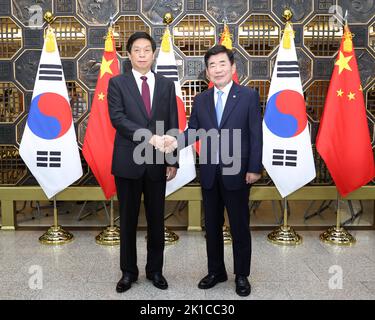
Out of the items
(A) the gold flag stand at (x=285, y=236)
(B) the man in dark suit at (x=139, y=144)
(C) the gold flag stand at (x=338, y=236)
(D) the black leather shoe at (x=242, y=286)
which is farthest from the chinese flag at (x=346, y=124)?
(B) the man in dark suit at (x=139, y=144)

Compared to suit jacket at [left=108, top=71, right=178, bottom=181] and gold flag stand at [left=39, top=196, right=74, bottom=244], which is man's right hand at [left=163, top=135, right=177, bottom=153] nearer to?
suit jacket at [left=108, top=71, right=178, bottom=181]

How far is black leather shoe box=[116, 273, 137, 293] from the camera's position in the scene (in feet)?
10.0

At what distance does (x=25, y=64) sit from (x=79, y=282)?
233 cm

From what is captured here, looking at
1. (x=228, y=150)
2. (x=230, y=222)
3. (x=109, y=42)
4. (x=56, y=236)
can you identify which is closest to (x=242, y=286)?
(x=230, y=222)

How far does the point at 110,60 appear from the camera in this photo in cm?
405

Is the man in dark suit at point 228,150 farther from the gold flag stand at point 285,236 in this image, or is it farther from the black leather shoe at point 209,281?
the gold flag stand at point 285,236

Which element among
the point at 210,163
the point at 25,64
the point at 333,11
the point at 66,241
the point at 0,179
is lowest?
the point at 66,241

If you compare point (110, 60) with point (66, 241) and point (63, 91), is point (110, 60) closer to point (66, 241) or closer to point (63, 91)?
point (63, 91)

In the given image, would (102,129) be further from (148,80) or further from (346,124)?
(346,124)

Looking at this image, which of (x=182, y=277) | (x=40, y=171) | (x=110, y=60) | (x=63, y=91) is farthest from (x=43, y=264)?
(x=110, y=60)

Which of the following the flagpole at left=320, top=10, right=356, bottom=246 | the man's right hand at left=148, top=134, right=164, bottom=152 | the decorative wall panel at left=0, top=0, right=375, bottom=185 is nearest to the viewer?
the man's right hand at left=148, top=134, right=164, bottom=152

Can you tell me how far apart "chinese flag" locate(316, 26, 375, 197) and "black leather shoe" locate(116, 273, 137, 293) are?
2.04 meters

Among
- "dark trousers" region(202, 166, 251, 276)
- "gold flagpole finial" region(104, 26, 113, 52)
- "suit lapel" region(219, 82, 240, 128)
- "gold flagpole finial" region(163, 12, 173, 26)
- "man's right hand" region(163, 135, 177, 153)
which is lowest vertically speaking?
"dark trousers" region(202, 166, 251, 276)

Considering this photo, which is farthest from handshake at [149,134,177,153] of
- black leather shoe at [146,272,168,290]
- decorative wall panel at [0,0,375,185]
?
decorative wall panel at [0,0,375,185]
